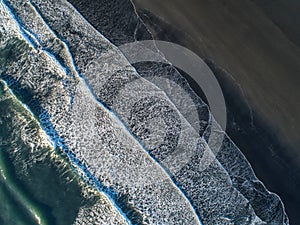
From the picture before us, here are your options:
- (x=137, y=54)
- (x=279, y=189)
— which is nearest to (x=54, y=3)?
(x=137, y=54)

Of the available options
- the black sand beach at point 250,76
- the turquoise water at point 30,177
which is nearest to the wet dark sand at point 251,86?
the black sand beach at point 250,76

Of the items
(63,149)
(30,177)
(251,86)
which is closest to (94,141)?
(63,149)

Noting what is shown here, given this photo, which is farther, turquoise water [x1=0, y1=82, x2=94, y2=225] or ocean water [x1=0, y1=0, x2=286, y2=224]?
turquoise water [x1=0, y1=82, x2=94, y2=225]

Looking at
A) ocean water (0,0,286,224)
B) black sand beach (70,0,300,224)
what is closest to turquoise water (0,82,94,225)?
ocean water (0,0,286,224)

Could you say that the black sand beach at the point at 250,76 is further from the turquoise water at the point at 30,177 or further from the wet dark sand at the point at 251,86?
the turquoise water at the point at 30,177

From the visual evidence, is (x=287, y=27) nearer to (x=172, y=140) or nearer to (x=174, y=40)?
(x=174, y=40)

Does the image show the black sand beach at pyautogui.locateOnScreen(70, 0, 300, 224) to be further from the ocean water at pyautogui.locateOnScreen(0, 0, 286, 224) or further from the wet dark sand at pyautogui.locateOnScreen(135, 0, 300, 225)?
the ocean water at pyautogui.locateOnScreen(0, 0, 286, 224)
